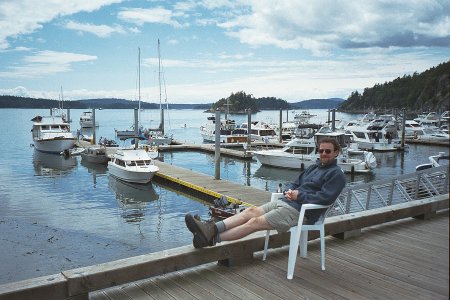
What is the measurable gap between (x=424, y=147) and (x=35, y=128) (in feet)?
133

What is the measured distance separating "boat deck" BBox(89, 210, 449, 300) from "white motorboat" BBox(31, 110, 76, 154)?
129 feet

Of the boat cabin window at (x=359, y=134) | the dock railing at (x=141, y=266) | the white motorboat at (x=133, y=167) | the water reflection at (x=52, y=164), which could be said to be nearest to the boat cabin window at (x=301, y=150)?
the white motorboat at (x=133, y=167)

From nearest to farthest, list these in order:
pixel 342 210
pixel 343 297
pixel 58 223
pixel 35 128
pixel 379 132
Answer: pixel 343 297, pixel 342 210, pixel 58 223, pixel 379 132, pixel 35 128

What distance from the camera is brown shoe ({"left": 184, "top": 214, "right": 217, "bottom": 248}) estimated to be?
3.92 metres

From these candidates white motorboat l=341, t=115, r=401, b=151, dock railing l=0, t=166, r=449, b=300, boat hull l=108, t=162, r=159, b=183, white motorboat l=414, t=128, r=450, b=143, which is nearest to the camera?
dock railing l=0, t=166, r=449, b=300

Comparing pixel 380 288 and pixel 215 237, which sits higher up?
pixel 215 237

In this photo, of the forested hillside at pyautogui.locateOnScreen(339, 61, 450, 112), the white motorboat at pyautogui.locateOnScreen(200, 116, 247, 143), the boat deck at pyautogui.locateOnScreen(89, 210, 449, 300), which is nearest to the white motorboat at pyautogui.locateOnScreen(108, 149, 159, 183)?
the boat deck at pyautogui.locateOnScreen(89, 210, 449, 300)

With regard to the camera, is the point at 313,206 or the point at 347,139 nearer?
the point at 313,206

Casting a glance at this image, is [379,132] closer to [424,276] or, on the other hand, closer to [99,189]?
[99,189]

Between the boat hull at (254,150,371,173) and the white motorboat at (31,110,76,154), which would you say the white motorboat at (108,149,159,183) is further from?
the white motorboat at (31,110,76,154)

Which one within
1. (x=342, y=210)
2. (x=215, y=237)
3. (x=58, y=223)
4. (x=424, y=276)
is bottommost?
(x=58, y=223)

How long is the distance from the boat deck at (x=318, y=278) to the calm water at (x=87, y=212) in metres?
8.74

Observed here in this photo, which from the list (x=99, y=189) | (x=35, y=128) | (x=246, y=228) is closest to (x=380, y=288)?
(x=246, y=228)

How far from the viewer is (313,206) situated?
3.90 meters
